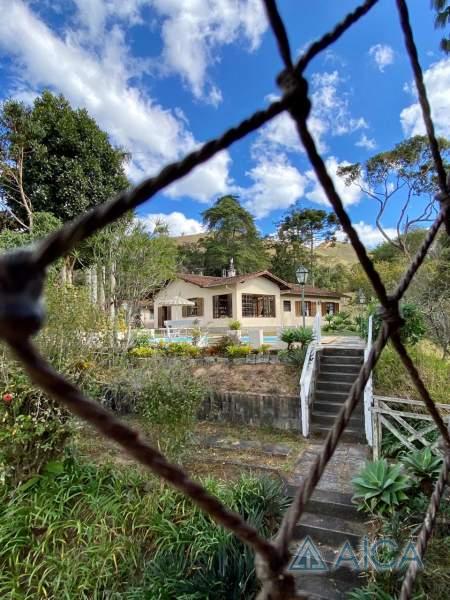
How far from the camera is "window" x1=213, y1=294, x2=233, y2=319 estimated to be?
1894 centimetres

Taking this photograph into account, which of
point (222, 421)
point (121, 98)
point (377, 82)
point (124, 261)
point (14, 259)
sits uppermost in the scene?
point (121, 98)

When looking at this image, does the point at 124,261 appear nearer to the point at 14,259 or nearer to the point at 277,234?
the point at 14,259

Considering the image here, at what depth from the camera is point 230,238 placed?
28.2m

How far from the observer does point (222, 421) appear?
6930 millimetres

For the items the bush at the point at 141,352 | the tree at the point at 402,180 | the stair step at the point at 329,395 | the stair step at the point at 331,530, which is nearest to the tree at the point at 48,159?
the bush at the point at 141,352

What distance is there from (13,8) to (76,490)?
12012 millimetres

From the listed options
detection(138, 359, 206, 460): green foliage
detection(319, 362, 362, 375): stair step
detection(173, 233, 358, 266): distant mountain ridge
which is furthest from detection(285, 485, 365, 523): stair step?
detection(173, 233, 358, 266): distant mountain ridge

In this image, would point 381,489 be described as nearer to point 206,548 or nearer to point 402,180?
point 206,548

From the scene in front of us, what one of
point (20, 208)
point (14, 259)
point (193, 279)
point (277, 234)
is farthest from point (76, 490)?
point (277, 234)

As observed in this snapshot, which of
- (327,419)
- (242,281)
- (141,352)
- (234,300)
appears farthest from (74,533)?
(242,281)

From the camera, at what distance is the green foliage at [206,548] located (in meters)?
2.62

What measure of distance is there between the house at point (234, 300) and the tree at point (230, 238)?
19.3 ft

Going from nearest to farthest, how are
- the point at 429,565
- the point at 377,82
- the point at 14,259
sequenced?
the point at 14,259 → the point at 377,82 → the point at 429,565

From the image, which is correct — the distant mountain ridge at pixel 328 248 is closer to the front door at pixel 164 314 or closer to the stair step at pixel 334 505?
the front door at pixel 164 314
